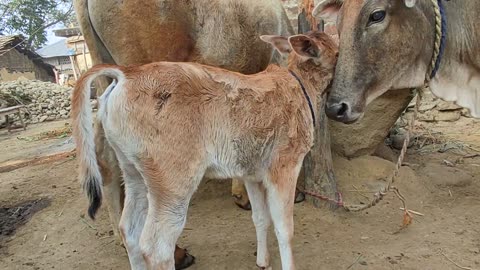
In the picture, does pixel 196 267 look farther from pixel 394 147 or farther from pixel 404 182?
pixel 394 147

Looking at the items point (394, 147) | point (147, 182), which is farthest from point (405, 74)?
point (394, 147)

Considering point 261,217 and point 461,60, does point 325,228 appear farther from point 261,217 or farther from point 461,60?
point 461,60

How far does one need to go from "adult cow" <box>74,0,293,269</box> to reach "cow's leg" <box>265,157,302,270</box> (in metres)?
0.77

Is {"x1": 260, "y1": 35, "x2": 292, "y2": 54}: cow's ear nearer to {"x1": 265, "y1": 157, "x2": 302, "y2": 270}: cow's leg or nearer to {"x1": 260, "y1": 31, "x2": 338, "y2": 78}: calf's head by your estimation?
{"x1": 260, "y1": 31, "x2": 338, "y2": 78}: calf's head

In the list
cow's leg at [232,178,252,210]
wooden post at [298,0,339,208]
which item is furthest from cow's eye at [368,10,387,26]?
cow's leg at [232,178,252,210]

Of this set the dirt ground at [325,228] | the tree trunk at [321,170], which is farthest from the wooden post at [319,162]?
the dirt ground at [325,228]

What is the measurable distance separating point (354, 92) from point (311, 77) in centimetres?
30

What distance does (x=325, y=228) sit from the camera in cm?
343

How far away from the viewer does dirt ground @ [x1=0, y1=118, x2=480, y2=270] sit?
296 cm

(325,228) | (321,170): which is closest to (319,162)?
(321,170)

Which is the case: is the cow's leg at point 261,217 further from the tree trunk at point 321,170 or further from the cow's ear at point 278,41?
the tree trunk at point 321,170

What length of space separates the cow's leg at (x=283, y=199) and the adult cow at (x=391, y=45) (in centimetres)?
41

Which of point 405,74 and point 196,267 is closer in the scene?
point 405,74

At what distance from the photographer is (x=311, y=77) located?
2.77 meters
